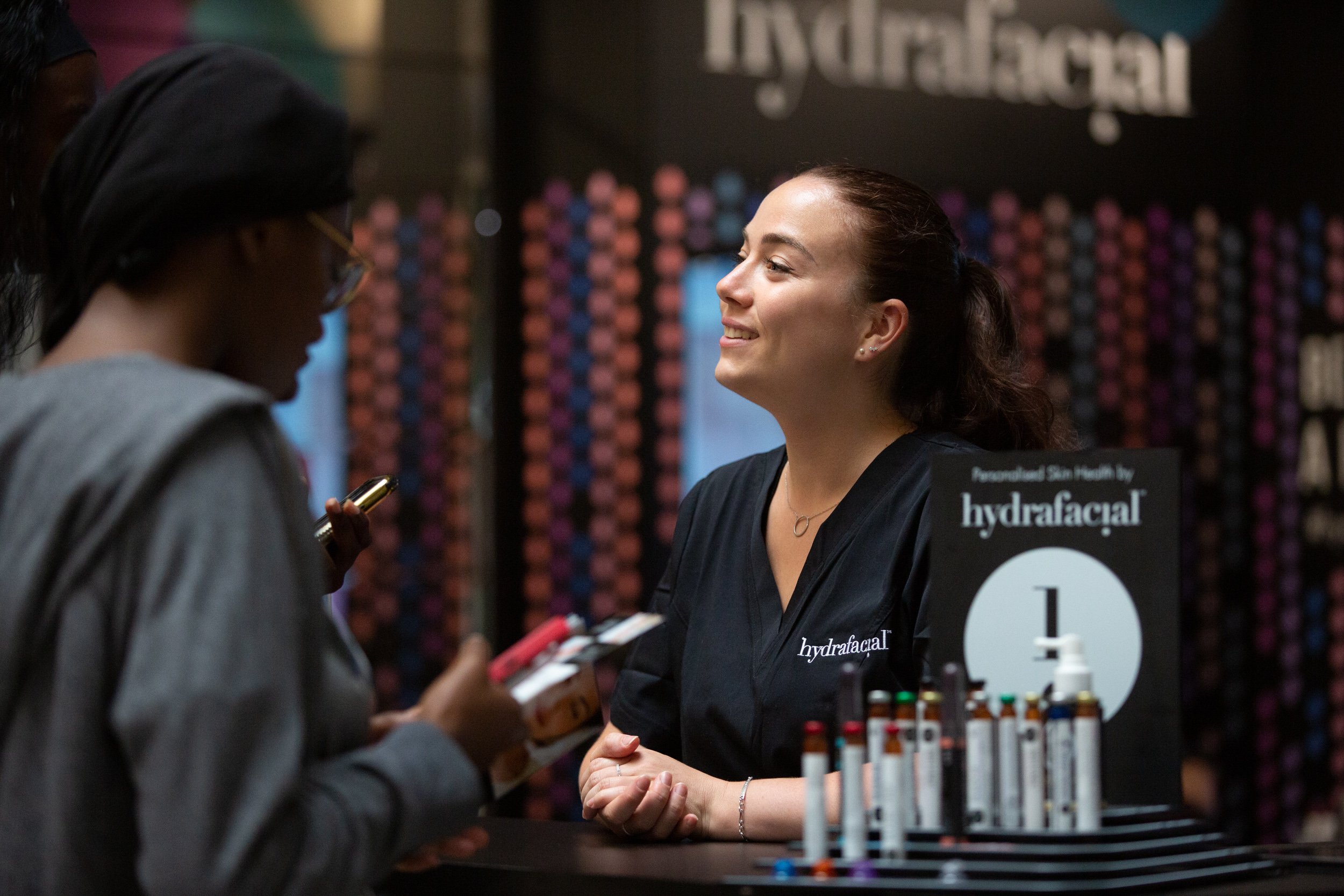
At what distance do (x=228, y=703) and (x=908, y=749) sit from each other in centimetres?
63

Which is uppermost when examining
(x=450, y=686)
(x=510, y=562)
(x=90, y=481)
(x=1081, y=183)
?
(x=1081, y=183)

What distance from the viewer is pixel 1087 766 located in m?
1.27

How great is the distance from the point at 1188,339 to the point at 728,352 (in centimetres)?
244

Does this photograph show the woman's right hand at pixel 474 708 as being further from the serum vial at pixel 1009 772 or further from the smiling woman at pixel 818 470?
the smiling woman at pixel 818 470

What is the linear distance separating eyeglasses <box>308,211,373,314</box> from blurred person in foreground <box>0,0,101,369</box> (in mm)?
690

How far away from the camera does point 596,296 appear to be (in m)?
3.66

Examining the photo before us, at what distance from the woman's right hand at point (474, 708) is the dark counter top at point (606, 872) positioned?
0.24 metres

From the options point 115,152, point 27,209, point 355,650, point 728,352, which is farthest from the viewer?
point 728,352

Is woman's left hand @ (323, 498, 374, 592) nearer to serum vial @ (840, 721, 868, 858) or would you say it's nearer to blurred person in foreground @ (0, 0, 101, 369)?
blurred person in foreground @ (0, 0, 101, 369)

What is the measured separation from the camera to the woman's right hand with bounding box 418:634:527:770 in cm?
113

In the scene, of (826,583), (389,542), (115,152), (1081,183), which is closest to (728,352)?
(826,583)

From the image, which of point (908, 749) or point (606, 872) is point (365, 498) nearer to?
point (606, 872)

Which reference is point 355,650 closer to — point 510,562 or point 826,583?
point 826,583

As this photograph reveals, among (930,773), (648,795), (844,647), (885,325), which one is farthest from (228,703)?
(885,325)
